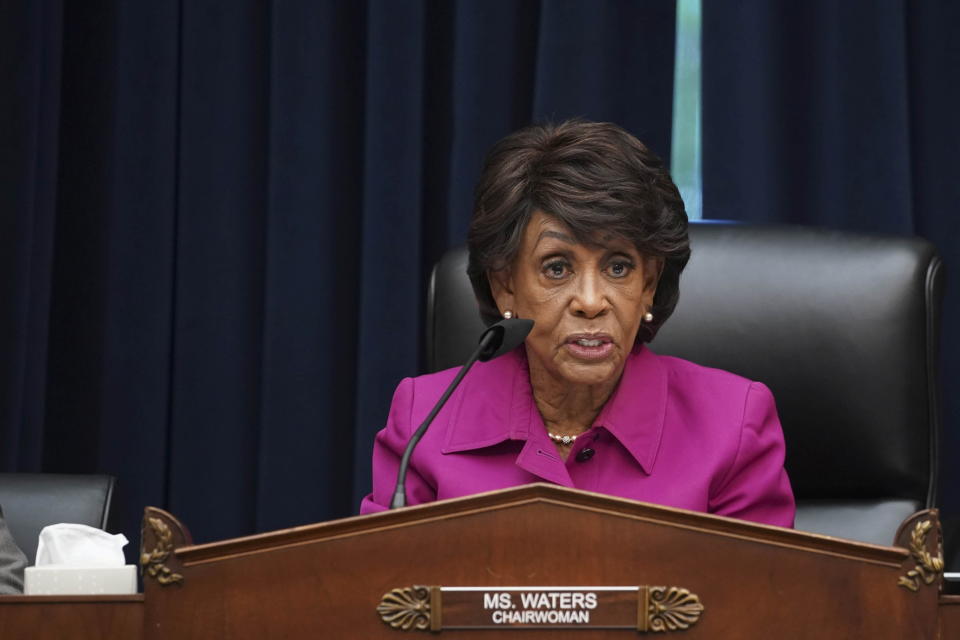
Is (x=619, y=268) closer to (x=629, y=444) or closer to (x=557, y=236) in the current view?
(x=557, y=236)

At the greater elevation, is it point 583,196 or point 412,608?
point 583,196

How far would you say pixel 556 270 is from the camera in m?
1.62

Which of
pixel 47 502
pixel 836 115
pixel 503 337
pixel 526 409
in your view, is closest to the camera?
pixel 503 337

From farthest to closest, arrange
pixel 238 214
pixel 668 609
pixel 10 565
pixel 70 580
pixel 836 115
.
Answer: pixel 238 214 → pixel 836 115 → pixel 10 565 → pixel 70 580 → pixel 668 609

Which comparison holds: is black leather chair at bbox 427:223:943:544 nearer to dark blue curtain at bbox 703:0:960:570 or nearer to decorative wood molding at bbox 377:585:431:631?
dark blue curtain at bbox 703:0:960:570

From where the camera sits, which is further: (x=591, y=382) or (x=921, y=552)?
(x=591, y=382)

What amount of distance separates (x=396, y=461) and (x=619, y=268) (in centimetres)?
38

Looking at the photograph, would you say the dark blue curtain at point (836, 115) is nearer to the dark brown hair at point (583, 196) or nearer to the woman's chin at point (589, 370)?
the dark brown hair at point (583, 196)

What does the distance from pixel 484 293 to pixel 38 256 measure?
48.8 inches

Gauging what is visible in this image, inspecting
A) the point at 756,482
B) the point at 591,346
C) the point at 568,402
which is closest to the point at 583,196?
the point at 591,346

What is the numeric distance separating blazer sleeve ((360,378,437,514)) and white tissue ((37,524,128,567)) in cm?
53

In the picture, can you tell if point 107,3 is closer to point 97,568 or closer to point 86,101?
point 86,101

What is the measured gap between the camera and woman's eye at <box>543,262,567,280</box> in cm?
161

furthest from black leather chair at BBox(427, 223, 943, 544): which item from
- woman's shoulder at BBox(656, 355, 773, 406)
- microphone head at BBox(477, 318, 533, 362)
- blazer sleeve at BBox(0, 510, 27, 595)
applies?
blazer sleeve at BBox(0, 510, 27, 595)
